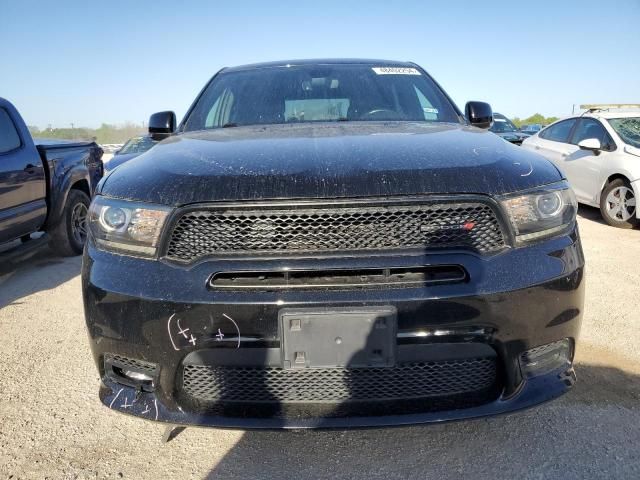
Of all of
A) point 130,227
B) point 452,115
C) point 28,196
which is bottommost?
point 28,196

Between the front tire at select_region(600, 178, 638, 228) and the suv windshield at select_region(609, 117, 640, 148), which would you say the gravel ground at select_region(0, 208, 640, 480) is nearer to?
the front tire at select_region(600, 178, 638, 228)

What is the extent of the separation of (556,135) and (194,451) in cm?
786

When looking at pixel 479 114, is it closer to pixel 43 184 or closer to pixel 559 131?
pixel 43 184

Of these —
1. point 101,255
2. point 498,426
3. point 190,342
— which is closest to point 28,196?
point 101,255

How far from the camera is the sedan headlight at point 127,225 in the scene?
1720 millimetres

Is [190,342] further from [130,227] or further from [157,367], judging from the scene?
[130,227]

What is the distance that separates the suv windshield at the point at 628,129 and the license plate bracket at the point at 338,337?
6.52m

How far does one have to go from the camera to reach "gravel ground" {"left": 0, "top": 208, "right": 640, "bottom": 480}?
77.4 inches

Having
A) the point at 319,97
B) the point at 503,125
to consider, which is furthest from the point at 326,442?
the point at 503,125

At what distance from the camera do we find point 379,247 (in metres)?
1.65

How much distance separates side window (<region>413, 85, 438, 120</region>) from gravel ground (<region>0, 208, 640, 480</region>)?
166 centimetres

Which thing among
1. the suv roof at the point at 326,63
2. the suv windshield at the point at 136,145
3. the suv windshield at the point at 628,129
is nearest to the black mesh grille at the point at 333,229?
the suv roof at the point at 326,63

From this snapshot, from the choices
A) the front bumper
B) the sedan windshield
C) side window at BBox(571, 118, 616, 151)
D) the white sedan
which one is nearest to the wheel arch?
the white sedan

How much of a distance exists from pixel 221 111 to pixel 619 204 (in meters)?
5.75
